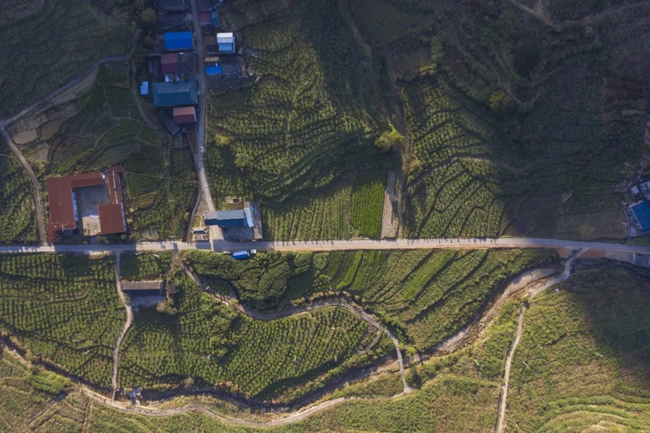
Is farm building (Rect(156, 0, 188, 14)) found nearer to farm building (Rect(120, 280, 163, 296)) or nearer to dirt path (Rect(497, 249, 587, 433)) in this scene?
farm building (Rect(120, 280, 163, 296))

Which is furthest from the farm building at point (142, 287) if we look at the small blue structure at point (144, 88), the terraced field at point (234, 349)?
the small blue structure at point (144, 88)

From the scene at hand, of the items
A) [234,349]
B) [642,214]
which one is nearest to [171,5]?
[234,349]

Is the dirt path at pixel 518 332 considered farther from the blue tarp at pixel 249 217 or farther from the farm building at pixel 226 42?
the farm building at pixel 226 42

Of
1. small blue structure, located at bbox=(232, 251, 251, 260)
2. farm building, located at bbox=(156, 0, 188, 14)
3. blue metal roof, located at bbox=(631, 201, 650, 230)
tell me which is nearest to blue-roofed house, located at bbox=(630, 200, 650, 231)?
blue metal roof, located at bbox=(631, 201, 650, 230)

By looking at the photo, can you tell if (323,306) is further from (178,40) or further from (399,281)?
(178,40)

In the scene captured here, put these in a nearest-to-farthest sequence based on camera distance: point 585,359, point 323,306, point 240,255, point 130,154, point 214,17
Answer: point 214,17
point 130,154
point 240,255
point 585,359
point 323,306

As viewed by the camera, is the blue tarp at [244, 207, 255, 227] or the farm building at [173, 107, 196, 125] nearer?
the farm building at [173, 107, 196, 125]
